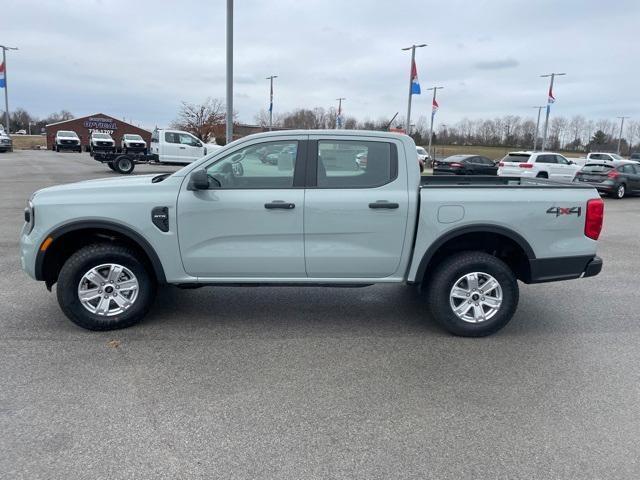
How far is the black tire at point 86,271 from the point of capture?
4.55 meters

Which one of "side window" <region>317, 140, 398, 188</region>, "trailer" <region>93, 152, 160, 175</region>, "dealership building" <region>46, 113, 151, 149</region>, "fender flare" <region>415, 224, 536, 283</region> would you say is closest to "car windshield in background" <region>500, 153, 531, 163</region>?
"trailer" <region>93, 152, 160, 175</region>

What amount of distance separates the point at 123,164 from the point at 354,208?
21535 millimetres

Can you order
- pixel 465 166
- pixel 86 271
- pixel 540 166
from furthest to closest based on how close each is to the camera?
1. pixel 465 166
2. pixel 540 166
3. pixel 86 271

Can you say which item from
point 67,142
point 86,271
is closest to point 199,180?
point 86,271

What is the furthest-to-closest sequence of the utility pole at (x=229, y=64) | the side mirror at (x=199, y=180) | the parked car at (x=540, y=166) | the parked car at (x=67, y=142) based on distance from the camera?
the parked car at (x=67, y=142) < the parked car at (x=540, y=166) < the utility pole at (x=229, y=64) < the side mirror at (x=199, y=180)

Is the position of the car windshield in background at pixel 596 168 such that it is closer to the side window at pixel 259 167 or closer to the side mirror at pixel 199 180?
the side window at pixel 259 167

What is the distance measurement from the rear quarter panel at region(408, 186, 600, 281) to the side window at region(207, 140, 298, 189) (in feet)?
4.05

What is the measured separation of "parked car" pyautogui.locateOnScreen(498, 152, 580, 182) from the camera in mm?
22734

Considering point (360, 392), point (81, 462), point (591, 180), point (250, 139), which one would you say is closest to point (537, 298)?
point (360, 392)

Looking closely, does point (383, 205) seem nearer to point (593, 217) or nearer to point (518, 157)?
point (593, 217)

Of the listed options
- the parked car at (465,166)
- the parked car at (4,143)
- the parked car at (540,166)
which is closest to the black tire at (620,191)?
the parked car at (540,166)

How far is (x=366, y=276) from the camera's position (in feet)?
15.5

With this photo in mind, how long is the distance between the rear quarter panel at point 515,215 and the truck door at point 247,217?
3.71 ft

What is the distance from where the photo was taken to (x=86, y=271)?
460 cm
